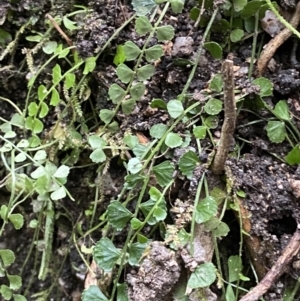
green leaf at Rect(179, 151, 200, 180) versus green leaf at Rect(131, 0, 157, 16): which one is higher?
green leaf at Rect(131, 0, 157, 16)

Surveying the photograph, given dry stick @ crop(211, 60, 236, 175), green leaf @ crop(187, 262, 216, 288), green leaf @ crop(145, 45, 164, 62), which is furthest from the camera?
green leaf @ crop(145, 45, 164, 62)

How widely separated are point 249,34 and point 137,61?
227 millimetres

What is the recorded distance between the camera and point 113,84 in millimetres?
896

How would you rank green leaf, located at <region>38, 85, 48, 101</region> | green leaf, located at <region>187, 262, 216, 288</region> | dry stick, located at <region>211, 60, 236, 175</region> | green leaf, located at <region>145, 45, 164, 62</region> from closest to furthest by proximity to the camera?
dry stick, located at <region>211, 60, 236, 175</region>, green leaf, located at <region>187, 262, 216, 288</region>, green leaf, located at <region>145, 45, 164, 62</region>, green leaf, located at <region>38, 85, 48, 101</region>

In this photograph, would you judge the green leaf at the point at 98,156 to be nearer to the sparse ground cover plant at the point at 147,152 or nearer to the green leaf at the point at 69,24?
the sparse ground cover plant at the point at 147,152

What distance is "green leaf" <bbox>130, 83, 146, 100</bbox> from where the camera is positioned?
2.87ft

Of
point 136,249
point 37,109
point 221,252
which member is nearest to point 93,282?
point 136,249

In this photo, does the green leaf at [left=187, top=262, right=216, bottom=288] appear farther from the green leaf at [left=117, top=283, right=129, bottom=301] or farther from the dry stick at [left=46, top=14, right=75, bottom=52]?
the dry stick at [left=46, top=14, right=75, bottom=52]

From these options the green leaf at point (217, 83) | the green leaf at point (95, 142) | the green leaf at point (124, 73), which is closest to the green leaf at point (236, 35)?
the green leaf at point (217, 83)

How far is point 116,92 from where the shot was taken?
89 centimetres

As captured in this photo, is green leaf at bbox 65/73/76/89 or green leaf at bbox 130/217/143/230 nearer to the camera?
green leaf at bbox 130/217/143/230

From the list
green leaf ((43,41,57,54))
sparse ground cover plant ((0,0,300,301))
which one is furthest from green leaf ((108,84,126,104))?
green leaf ((43,41,57,54))

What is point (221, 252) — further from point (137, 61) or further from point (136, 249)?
point (137, 61)

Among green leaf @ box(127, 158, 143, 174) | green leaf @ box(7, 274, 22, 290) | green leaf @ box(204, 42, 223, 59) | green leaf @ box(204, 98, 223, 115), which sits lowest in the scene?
green leaf @ box(7, 274, 22, 290)
